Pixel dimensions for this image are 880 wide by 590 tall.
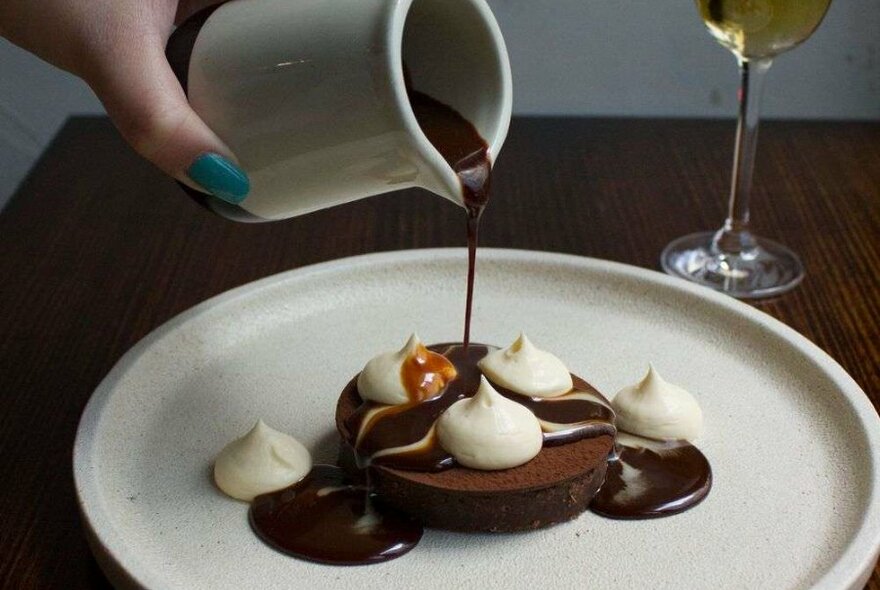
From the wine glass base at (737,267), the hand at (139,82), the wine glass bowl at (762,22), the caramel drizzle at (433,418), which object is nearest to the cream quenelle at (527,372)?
the caramel drizzle at (433,418)

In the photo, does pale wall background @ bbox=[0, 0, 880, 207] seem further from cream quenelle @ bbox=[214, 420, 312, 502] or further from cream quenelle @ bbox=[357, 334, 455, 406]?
cream quenelle @ bbox=[214, 420, 312, 502]

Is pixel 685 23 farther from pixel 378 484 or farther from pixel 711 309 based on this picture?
pixel 378 484

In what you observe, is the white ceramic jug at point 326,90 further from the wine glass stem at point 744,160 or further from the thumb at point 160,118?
the wine glass stem at point 744,160

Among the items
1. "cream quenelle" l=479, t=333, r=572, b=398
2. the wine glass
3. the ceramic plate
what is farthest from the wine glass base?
"cream quenelle" l=479, t=333, r=572, b=398

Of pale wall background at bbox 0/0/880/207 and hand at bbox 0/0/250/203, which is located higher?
hand at bbox 0/0/250/203

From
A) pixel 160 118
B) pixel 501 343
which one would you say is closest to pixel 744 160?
pixel 501 343

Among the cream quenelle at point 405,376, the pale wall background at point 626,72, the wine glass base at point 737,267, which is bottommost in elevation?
the pale wall background at point 626,72

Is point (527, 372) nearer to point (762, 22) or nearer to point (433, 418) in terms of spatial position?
point (433, 418)

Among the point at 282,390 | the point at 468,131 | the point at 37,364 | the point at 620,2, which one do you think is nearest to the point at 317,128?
the point at 468,131
